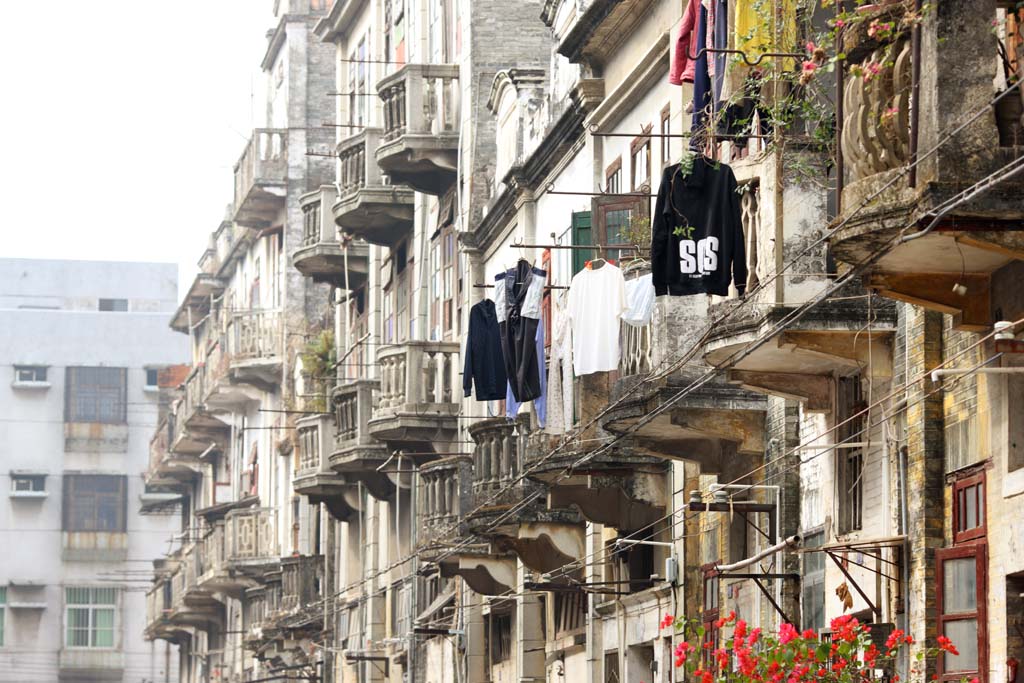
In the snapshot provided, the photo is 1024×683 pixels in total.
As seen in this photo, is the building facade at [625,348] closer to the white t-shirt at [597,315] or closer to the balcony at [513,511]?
the balcony at [513,511]

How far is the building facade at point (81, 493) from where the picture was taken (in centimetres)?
8306

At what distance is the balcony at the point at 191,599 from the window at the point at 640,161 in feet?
119

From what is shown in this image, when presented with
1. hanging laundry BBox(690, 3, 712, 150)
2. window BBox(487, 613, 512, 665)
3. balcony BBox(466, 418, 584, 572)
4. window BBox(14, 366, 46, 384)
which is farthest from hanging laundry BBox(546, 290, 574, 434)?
window BBox(14, 366, 46, 384)

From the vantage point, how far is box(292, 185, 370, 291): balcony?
49.2 metres

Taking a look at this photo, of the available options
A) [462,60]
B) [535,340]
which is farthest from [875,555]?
[462,60]

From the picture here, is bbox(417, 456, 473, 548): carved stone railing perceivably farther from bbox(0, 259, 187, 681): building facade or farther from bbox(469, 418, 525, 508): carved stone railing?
bbox(0, 259, 187, 681): building facade

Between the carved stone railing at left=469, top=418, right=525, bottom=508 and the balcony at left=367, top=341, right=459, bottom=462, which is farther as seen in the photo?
the balcony at left=367, top=341, right=459, bottom=462

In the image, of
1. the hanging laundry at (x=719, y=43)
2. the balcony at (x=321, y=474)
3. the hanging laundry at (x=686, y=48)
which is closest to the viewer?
the hanging laundry at (x=719, y=43)

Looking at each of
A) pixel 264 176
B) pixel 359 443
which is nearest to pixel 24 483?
pixel 264 176

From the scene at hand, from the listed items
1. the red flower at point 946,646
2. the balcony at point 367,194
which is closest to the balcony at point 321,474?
the balcony at point 367,194

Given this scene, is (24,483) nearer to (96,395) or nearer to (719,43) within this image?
(96,395)

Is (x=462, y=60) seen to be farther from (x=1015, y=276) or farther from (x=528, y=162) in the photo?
(x=1015, y=276)

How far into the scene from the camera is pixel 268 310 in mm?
57156

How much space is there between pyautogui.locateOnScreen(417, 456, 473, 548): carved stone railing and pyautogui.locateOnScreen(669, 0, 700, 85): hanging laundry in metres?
13.9
